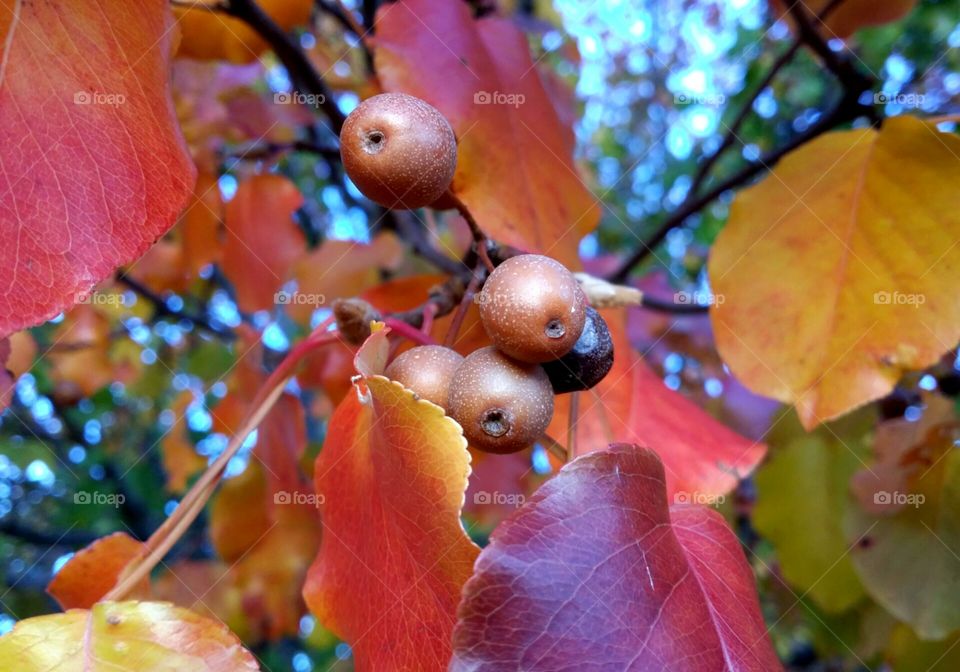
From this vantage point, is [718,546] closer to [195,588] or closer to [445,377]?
[445,377]

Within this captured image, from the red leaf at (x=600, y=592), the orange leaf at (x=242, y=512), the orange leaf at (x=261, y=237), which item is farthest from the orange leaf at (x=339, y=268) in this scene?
the red leaf at (x=600, y=592)

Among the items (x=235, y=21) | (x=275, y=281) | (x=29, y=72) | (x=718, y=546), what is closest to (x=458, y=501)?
(x=718, y=546)

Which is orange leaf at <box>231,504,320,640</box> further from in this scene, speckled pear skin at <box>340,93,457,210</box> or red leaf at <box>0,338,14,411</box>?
speckled pear skin at <box>340,93,457,210</box>

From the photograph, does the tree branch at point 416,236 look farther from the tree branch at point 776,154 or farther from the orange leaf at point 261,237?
the tree branch at point 776,154

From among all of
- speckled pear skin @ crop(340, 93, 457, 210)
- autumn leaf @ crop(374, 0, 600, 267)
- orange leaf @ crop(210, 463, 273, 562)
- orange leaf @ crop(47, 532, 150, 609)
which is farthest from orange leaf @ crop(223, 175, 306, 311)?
speckled pear skin @ crop(340, 93, 457, 210)

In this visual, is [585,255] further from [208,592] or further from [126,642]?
[126,642]

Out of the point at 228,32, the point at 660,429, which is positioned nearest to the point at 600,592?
the point at 660,429
